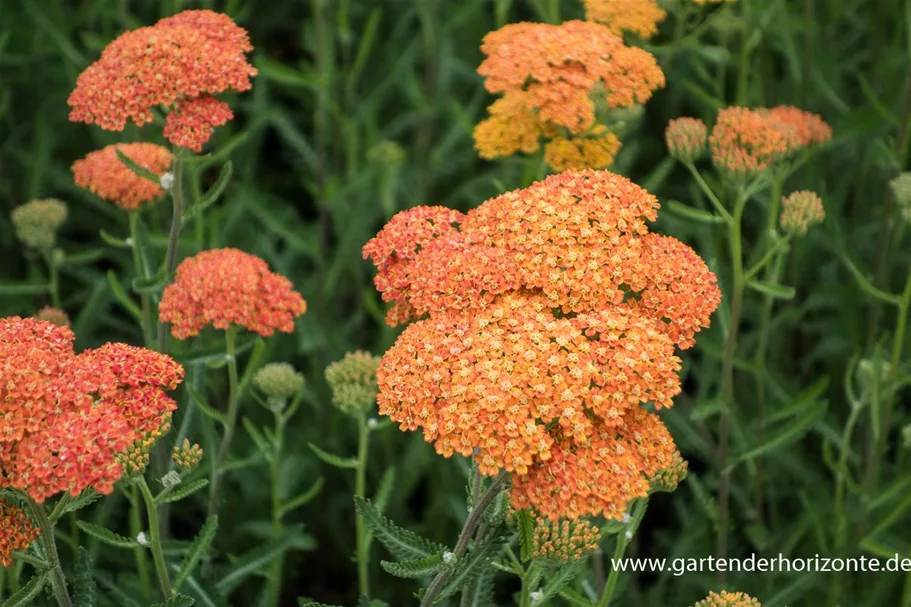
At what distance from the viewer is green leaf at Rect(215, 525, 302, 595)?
331cm

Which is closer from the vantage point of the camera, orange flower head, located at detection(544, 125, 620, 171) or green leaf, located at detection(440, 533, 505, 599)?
green leaf, located at detection(440, 533, 505, 599)

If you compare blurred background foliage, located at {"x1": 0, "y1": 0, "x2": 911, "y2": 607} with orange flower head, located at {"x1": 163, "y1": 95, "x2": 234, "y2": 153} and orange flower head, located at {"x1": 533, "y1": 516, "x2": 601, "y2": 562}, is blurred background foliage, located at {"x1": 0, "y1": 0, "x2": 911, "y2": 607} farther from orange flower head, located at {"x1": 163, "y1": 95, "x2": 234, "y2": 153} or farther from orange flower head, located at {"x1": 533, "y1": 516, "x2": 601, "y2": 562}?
orange flower head, located at {"x1": 533, "y1": 516, "x2": 601, "y2": 562}

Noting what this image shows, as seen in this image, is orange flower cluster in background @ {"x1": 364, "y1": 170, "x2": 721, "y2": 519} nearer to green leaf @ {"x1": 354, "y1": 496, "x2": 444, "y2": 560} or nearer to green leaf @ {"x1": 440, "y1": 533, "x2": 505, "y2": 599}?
green leaf @ {"x1": 440, "y1": 533, "x2": 505, "y2": 599}

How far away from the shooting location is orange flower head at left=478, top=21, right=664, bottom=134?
3270 millimetres

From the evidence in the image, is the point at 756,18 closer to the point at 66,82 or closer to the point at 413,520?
the point at 413,520

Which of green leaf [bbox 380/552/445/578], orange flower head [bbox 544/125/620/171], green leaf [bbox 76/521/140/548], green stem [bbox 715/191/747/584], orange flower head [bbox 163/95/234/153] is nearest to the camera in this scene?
green leaf [bbox 380/552/445/578]

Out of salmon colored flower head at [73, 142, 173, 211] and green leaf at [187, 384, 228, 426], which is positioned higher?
salmon colored flower head at [73, 142, 173, 211]

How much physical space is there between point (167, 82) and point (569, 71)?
126 cm

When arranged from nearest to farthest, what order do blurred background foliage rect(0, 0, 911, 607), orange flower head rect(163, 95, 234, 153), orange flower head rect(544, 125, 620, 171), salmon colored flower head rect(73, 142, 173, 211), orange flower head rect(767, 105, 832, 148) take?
orange flower head rect(163, 95, 234, 153)
orange flower head rect(544, 125, 620, 171)
salmon colored flower head rect(73, 142, 173, 211)
orange flower head rect(767, 105, 832, 148)
blurred background foliage rect(0, 0, 911, 607)

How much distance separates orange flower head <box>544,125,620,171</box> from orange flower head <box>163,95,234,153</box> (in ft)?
3.44

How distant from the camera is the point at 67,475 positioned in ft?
7.40

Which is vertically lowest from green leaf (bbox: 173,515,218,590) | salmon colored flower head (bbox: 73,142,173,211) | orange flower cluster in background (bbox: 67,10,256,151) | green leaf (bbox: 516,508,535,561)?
green leaf (bbox: 173,515,218,590)

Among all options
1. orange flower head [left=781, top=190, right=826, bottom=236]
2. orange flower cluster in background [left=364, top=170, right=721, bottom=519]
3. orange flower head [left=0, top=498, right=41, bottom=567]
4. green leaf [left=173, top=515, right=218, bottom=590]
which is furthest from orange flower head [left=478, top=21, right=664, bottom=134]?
orange flower head [left=0, top=498, right=41, bottom=567]

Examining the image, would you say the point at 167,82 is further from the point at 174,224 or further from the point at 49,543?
the point at 49,543
